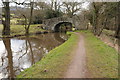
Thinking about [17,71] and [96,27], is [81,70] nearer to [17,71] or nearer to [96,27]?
[17,71]

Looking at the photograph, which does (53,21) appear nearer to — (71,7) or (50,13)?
(50,13)

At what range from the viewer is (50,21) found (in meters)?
39.2

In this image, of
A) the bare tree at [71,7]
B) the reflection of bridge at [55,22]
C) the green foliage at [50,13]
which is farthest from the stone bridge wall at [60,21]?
the bare tree at [71,7]

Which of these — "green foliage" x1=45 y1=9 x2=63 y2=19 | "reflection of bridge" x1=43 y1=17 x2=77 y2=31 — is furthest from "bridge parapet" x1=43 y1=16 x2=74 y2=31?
"green foliage" x1=45 y1=9 x2=63 y2=19

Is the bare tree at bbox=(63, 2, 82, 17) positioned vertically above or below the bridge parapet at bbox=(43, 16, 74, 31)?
above

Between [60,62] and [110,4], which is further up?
[110,4]

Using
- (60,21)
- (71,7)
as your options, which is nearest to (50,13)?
(60,21)

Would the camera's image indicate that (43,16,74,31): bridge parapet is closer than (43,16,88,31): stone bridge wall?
No

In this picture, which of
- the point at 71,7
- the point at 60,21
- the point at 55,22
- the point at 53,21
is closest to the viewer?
the point at 60,21

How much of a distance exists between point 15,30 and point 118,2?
2238cm

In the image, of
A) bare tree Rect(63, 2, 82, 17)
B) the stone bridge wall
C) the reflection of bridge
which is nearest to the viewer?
the stone bridge wall

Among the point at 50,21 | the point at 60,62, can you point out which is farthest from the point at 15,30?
the point at 60,62

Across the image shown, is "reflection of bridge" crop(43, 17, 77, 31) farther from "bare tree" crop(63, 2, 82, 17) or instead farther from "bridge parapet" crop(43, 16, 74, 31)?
"bare tree" crop(63, 2, 82, 17)

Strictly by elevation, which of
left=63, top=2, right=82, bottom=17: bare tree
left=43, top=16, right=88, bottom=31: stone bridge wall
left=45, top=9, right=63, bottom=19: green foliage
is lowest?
left=43, top=16, right=88, bottom=31: stone bridge wall
